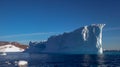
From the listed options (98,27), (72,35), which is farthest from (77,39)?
(98,27)

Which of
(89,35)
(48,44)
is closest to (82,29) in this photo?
(89,35)

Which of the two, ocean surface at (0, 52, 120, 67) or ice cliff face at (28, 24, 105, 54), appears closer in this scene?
ocean surface at (0, 52, 120, 67)

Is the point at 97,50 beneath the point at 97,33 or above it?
beneath

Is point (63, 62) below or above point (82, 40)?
below

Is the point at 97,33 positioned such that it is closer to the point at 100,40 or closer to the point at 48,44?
the point at 100,40

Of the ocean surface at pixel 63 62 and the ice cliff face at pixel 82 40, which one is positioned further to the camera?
the ice cliff face at pixel 82 40

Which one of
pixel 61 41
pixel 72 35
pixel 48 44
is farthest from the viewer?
pixel 48 44

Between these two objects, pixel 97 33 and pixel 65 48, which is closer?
pixel 97 33

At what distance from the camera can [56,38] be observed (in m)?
116

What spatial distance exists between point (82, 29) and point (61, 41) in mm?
16182

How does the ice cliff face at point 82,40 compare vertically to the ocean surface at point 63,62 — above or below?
above

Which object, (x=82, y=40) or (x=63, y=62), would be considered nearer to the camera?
(x=63, y=62)

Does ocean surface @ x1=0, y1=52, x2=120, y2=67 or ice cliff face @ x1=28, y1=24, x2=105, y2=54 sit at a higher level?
ice cliff face @ x1=28, y1=24, x2=105, y2=54

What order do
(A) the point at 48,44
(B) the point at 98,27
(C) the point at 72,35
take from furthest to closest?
(A) the point at 48,44 < (C) the point at 72,35 < (B) the point at 98,27
